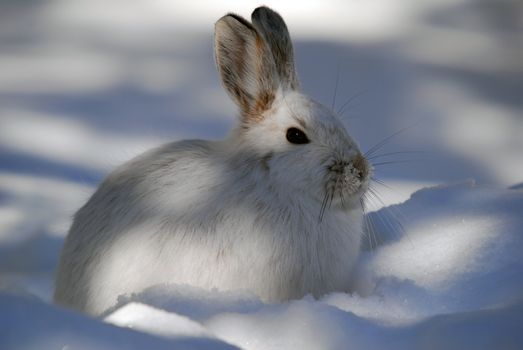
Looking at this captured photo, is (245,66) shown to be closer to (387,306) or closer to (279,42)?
(279,42)

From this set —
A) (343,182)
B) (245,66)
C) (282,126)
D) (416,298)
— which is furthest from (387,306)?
(245,66)

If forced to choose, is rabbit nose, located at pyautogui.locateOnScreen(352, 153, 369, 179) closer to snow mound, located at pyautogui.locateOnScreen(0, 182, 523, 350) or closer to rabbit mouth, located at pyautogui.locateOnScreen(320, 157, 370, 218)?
rabbit mouth, located at pyautogui.locateOnScreen(320, 157, 370, 218)

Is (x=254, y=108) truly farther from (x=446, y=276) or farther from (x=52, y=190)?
(x=52, y=190)

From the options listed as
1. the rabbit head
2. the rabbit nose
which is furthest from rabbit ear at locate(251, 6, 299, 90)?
the rabbit nose

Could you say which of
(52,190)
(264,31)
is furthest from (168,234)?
(52,190)

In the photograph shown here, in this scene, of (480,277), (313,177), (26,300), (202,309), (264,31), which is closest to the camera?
(26,300)

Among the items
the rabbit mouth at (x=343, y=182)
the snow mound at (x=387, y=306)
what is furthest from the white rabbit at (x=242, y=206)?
the snow mound at (x=387, y=306)

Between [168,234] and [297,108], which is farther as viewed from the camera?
[297,108]
